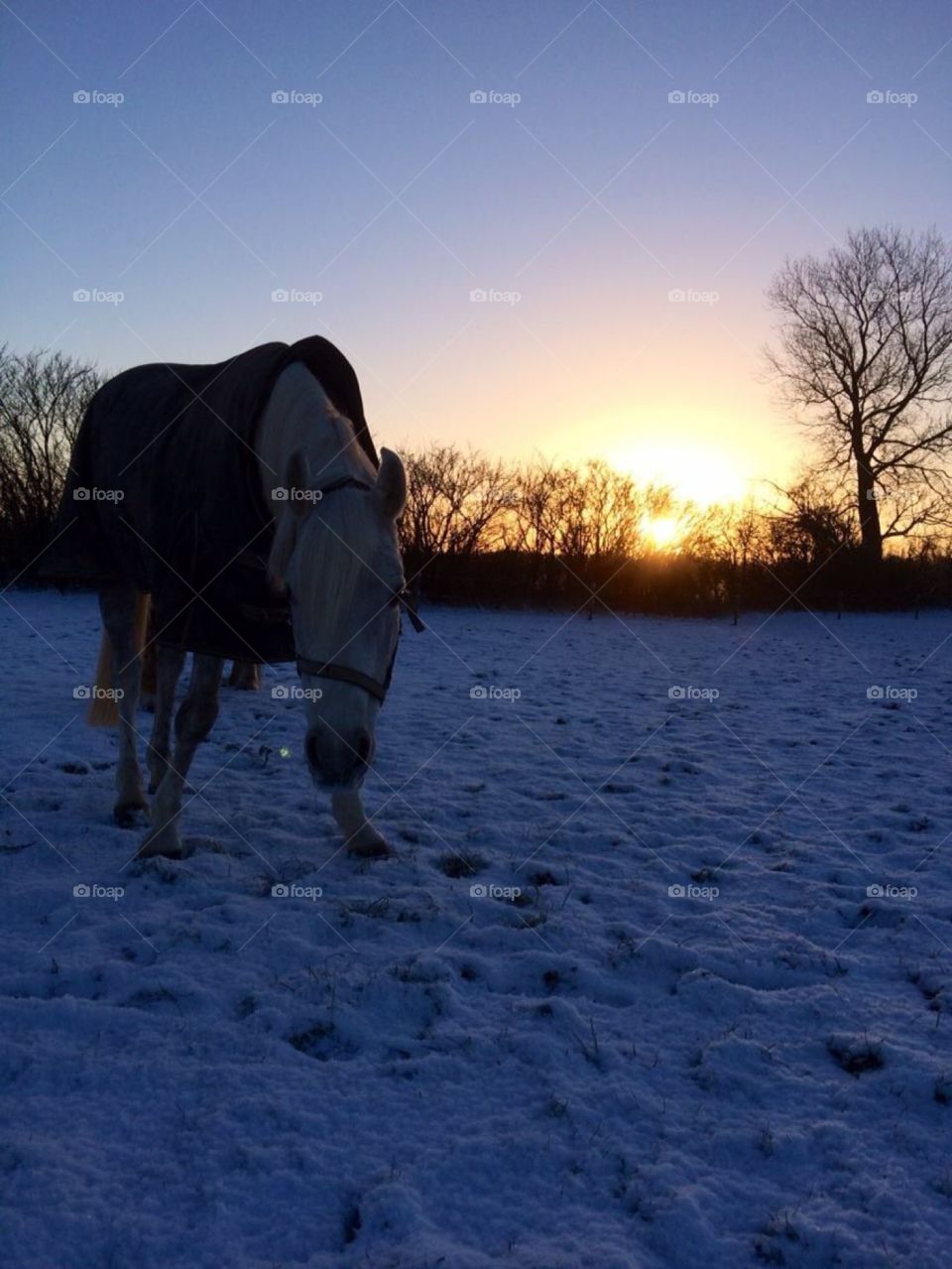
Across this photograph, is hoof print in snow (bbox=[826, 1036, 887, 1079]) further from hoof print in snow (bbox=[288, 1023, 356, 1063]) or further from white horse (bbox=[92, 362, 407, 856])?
white horse (bbox=[92, 362, 407, 856])

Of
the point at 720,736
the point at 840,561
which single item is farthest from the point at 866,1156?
the point at 840,561

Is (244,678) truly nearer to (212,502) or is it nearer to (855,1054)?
(212,502)

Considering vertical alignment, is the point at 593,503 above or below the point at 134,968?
above

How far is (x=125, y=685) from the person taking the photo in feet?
15.0

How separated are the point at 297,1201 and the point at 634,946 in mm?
1651

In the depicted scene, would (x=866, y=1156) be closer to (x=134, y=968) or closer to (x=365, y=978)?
(x=365, y=978)

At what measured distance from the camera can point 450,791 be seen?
5023mm

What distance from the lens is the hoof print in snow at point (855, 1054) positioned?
2.38 meters
